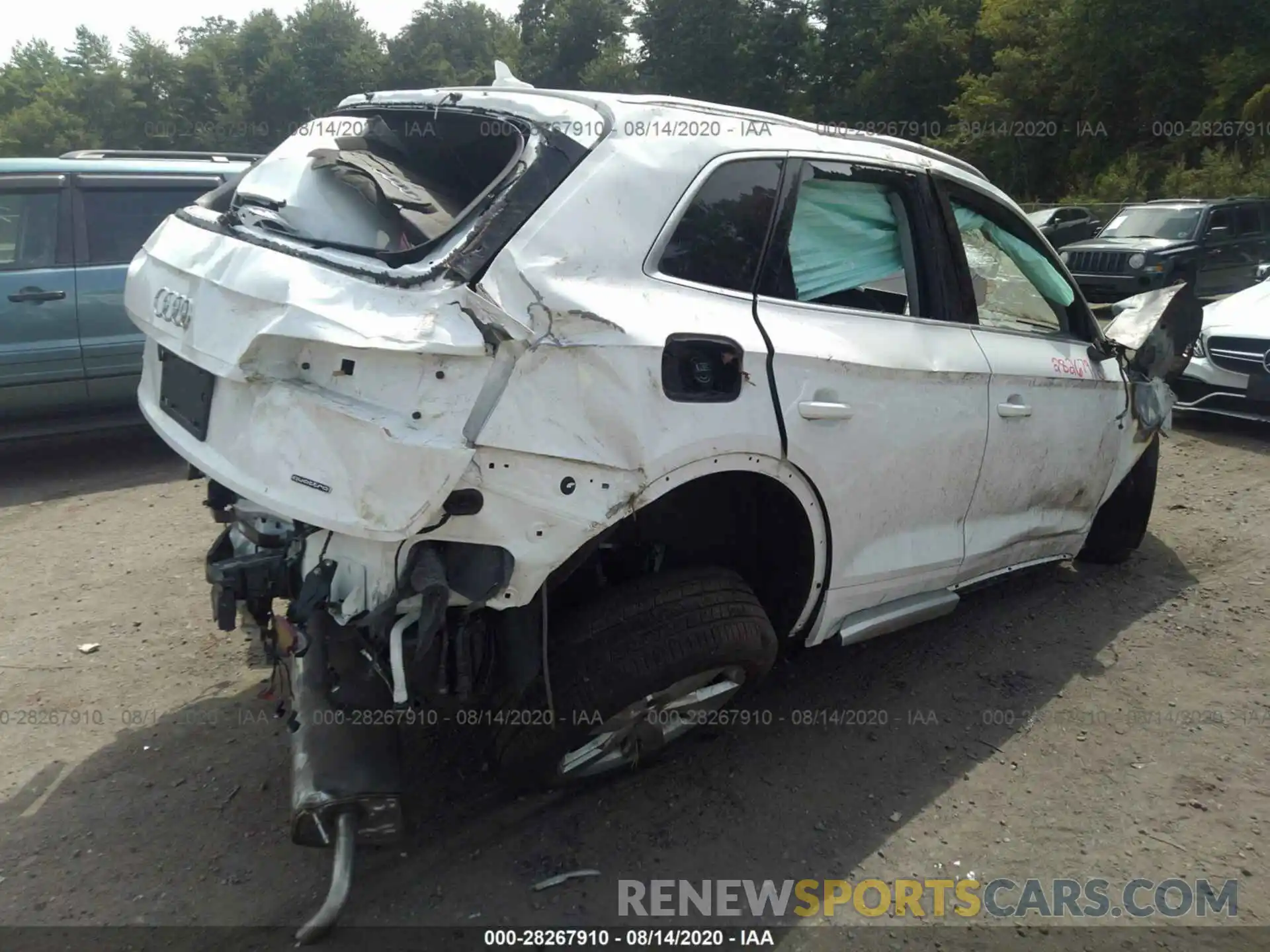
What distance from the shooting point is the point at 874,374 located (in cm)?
290

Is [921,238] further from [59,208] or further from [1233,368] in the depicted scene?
[59,208]

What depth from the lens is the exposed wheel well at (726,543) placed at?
2.85m

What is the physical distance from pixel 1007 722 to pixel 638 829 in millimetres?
1439

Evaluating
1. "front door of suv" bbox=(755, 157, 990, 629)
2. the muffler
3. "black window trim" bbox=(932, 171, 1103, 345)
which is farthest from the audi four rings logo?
"black window trim" bbox=(932, 171, 1103, 345)

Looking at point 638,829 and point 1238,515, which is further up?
point 1238,515

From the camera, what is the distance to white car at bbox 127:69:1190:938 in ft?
7.39

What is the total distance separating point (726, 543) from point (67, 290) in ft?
15.3

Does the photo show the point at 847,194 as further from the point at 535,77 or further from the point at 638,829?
the point at 535,77

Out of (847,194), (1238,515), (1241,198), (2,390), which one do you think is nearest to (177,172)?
(2,390)

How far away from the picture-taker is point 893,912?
8.32 ft

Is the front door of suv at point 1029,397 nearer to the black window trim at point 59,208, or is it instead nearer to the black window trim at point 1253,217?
the black window trim at point 59,208

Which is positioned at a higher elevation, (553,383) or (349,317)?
(349,317)

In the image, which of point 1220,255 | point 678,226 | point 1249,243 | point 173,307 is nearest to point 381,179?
point 173,307

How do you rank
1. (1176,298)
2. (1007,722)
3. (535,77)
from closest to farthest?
(1007,722), (1176,298), (535,77)
